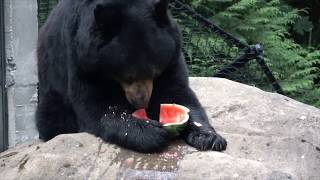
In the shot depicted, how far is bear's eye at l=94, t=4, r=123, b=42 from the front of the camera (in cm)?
443

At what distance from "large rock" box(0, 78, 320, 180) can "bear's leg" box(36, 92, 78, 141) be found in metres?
0.49

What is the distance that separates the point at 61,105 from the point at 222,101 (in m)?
1.28

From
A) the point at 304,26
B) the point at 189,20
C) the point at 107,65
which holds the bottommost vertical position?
the point at 304,26

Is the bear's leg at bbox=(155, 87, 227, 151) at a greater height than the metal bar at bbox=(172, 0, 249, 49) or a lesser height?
greater

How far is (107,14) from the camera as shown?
4.44m

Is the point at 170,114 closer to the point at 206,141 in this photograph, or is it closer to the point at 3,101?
the point at 206,141

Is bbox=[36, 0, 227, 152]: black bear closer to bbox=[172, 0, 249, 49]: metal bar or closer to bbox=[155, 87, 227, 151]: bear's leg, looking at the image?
bbox=[155, 87, 227, 151]: bear's leg

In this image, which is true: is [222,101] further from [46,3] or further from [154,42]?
[46,3]

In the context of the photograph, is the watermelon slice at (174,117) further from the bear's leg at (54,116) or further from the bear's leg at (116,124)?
the bear's leg at (54,116)

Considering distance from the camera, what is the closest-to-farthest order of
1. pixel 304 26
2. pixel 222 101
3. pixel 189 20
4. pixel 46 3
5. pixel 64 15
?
pixel 64 15 → pixel 222 101 → pixel 46 3 → pixel 189 20 → pixel 304 26

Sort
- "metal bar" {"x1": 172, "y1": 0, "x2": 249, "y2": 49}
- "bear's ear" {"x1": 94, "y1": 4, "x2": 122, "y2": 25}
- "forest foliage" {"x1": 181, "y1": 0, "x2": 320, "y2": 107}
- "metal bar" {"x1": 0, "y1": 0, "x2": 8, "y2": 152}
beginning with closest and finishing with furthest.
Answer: "bear's ear" {"x1": 94, "y1": 4, "x2": 122, "y2": 25}, "metal bar" {"x1": 0, "y1": 0, "x2": 8, "y2": 152}, "metal bar" {"x1": 172, "y1": 0, "x2": 249, "y2": 49}, "forest foliage" {"x1": 181, "y1": 0, "x2": 320, "y2": 107}

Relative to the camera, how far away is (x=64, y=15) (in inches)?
202

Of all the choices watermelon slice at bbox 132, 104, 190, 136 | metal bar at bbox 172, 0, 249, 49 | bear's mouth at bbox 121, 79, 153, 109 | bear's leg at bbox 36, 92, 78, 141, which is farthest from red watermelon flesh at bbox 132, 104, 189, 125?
metal bar at bbox 172, 0, 249, 49

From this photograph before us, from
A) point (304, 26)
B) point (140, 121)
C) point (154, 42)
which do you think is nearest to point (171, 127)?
point (140, 121)
